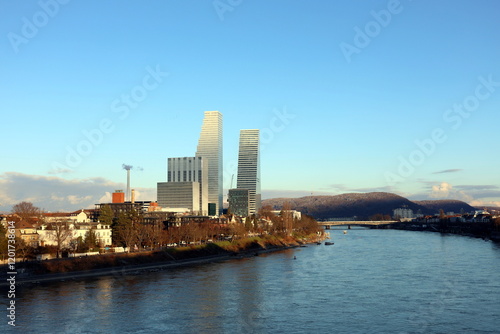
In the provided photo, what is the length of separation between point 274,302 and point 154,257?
4105cm

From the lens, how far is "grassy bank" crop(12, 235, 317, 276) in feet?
231

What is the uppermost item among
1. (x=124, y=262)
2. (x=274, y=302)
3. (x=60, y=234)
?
(x=60, y=234)

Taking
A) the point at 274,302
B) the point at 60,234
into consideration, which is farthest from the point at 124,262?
the point at 274,302

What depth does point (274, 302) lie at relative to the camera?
51812 mm

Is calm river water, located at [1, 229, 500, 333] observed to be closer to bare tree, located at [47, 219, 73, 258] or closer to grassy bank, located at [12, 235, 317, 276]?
grassy bank, located at [12, 235, 317, 276]

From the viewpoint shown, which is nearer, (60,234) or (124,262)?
(124,262)

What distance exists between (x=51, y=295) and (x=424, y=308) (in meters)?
38.9

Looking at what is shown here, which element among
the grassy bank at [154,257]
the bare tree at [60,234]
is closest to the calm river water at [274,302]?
the grassy bank at [154,257]

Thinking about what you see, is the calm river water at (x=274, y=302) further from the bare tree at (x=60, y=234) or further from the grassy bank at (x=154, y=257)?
the bare tree at (x=60, y=234)

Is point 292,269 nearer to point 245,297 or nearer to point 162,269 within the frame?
point 162,269

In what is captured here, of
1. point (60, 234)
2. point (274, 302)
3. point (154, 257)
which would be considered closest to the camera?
point (274, 302)

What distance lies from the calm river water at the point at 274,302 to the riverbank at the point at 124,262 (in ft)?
12.2

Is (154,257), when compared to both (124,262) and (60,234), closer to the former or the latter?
(124,262)

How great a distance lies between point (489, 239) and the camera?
545ft
